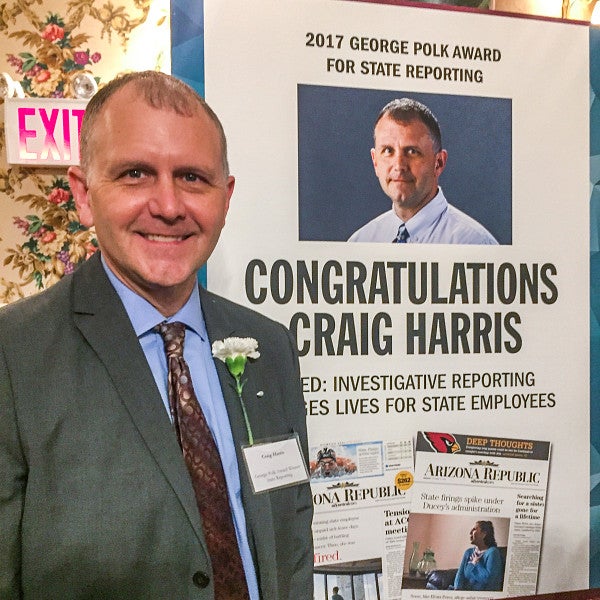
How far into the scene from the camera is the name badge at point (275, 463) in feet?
4.82

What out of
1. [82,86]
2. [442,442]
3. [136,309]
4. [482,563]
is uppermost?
[82,86]

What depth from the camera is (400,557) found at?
222cm

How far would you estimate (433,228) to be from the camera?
7.34 feet

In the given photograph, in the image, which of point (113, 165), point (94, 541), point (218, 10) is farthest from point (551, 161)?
point (94, 541)

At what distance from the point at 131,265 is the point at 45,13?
5.82ft

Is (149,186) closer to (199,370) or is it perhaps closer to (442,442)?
(199,370)

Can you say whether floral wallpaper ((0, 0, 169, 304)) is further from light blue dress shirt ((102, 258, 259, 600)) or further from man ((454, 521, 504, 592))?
man ((454, 521, 504, 592))

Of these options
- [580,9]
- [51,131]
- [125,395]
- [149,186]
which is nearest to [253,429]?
[125,395]

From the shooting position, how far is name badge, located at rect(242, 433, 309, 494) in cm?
147

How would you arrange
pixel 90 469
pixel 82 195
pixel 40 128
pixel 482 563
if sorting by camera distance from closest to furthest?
pixel 90 469
pixel 82 195
pixel 482 563
pixel 40 128

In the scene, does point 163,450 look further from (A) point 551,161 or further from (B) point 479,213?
(A) point 551,161

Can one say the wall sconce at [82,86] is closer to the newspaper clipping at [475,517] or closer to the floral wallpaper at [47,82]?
the floral wallpaper at [47,82]

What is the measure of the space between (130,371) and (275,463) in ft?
1.21

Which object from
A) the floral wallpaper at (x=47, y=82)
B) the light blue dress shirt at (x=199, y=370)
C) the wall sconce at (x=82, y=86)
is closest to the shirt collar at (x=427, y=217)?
the light blue dress shirt at (x=199, y=370)
